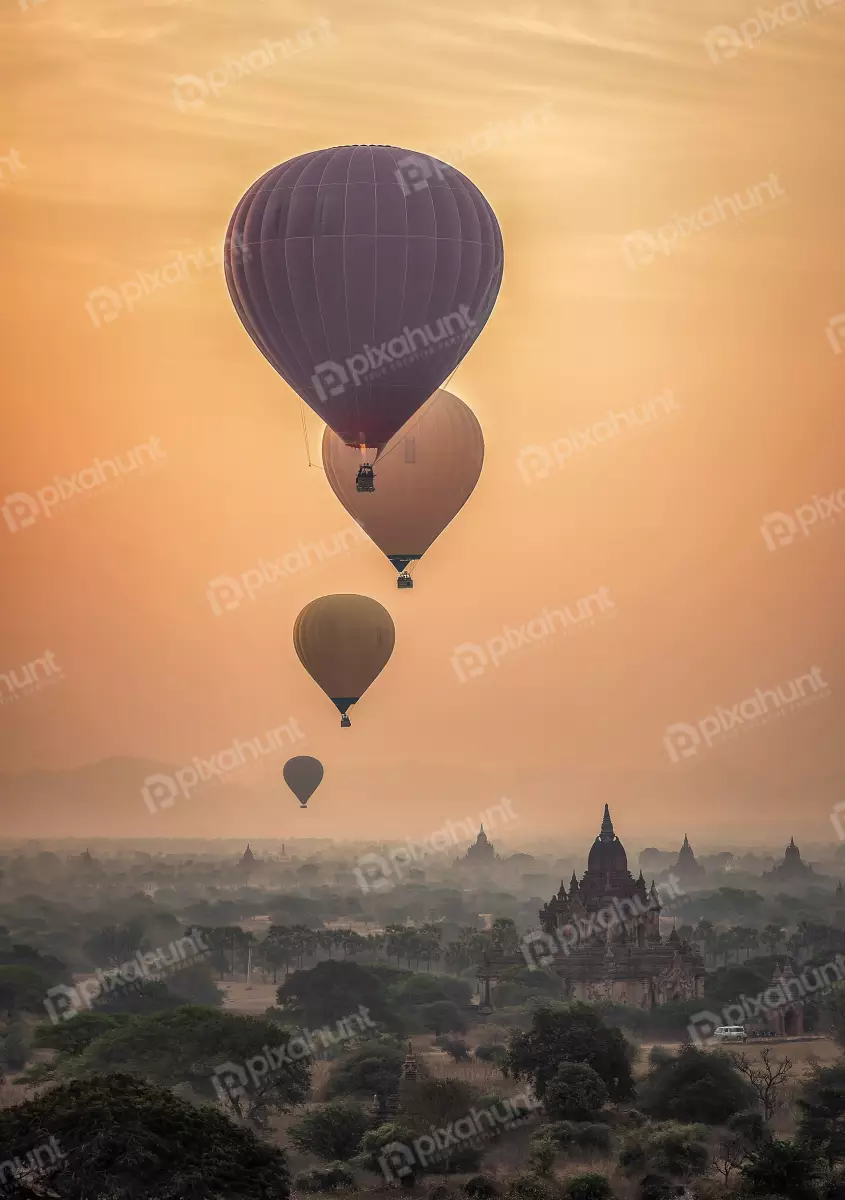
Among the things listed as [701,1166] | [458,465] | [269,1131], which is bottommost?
[701,1166]

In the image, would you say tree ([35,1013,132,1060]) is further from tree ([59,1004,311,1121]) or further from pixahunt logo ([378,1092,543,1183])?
pixahunt logo ([378,1092,543,1183])

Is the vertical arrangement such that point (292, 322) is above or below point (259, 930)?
above

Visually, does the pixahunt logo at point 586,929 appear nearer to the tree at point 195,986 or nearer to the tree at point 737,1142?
the tree at point 195,986

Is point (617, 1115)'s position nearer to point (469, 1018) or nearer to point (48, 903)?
point (469, 1018)

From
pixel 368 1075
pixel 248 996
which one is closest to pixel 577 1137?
pixel 368 1075

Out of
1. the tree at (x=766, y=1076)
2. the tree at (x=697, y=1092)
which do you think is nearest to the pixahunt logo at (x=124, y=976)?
the tree at (x=697, y=1092)

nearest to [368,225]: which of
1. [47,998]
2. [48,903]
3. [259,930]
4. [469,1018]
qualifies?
[469,1018]

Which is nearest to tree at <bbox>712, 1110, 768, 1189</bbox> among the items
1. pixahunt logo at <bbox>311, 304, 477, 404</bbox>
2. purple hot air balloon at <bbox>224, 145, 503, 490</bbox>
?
purple hot air balloon at <bbox>224, 145, 503, 490</bbox>
